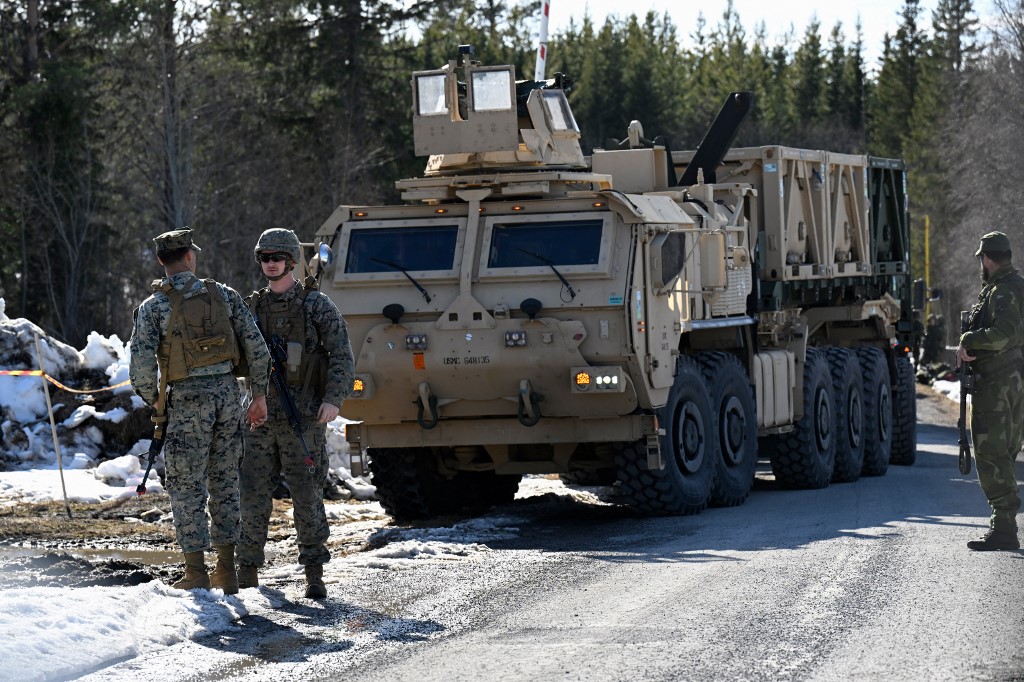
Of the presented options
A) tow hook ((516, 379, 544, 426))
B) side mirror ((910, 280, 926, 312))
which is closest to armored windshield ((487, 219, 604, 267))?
tow hook ((516, 379, 544, 426))

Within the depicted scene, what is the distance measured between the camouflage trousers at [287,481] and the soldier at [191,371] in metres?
0.44

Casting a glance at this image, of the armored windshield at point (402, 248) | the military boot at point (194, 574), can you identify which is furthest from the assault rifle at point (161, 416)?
the armored windshield at point (402, 248)

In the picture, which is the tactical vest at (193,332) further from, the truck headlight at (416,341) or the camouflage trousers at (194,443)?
the truck headlight at (416,341)

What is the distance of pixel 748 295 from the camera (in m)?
15.4

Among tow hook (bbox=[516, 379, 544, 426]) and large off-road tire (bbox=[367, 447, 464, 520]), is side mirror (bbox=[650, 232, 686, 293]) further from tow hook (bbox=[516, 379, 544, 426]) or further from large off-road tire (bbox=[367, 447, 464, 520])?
large off-road tire (bbox=[367, 447, 464, 520])

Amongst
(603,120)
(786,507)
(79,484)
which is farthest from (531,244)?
(603,120)

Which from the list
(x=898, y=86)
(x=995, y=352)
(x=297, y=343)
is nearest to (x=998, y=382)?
(x=995, y=352)

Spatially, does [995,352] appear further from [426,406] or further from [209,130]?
[209,130]

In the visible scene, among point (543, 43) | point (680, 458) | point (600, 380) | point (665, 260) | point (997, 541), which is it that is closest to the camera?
point (997, 541)

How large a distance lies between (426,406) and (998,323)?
13.7 feet

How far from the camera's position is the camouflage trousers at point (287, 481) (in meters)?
9.05

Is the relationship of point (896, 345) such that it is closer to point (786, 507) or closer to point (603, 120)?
point (786, 507)

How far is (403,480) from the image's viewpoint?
13.2 metres

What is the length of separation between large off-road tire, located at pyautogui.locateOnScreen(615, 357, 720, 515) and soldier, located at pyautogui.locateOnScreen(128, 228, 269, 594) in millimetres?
4515
